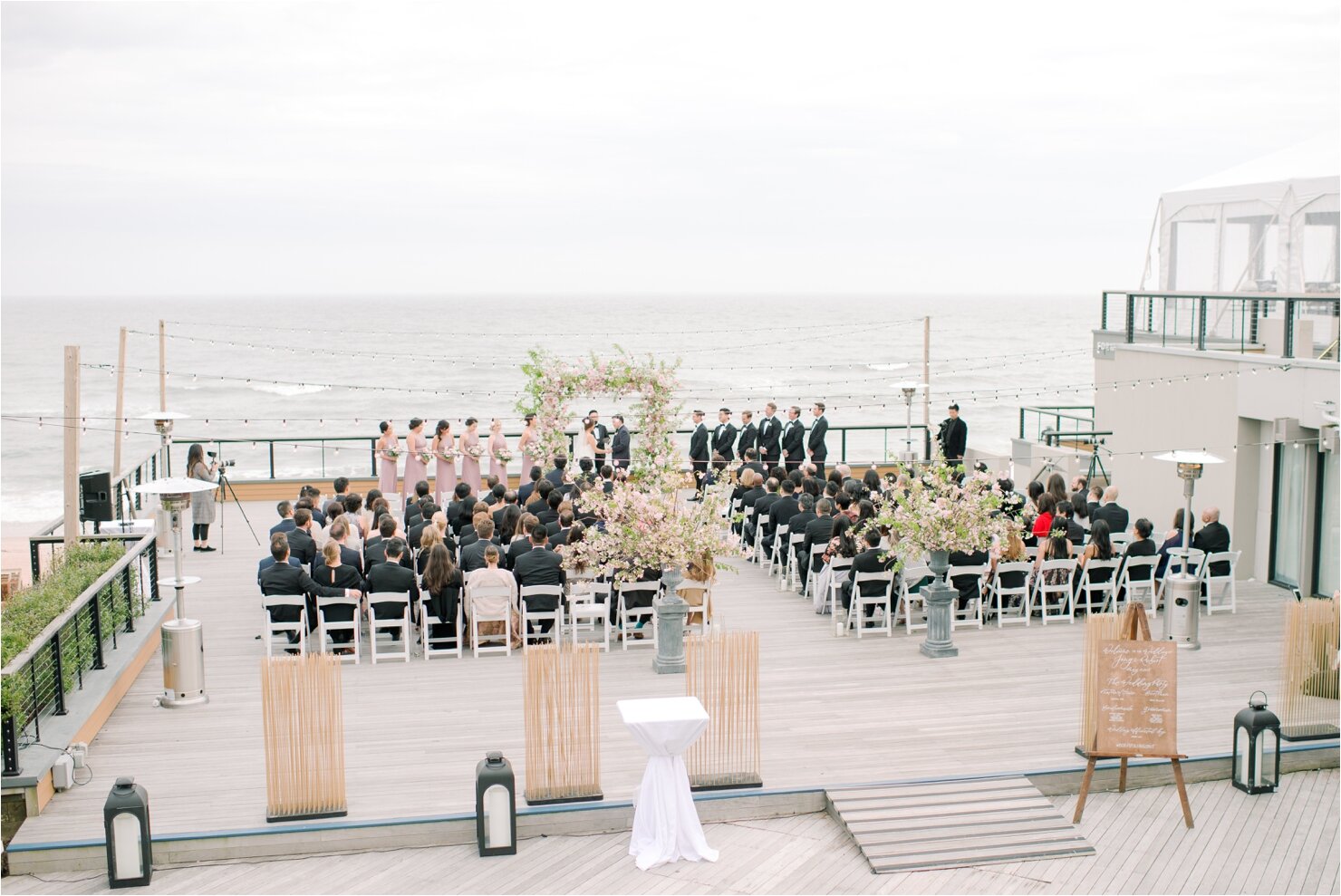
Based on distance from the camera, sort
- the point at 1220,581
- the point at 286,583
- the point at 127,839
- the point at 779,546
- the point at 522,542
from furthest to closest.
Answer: the point at 779,546
the point at 1220,581
the point at 522,542
the point at 286,583
the point at 127,839

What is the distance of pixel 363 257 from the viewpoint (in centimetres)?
12062

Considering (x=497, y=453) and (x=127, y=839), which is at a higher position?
(x=497, y=453)

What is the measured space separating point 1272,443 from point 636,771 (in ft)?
31.2

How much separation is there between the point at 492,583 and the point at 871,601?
12.4 feet

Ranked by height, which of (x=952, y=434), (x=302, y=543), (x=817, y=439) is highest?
(x=952, y=434)

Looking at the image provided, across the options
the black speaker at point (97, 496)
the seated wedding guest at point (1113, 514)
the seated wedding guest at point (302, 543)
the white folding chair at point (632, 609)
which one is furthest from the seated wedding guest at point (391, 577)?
the seated wedding guest at point (1113, 514)

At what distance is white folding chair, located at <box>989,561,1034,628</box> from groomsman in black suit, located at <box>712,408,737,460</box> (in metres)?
8.10

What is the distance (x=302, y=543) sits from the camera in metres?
13.7

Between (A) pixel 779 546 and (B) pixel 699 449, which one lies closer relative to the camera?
(A) pixel 779 546

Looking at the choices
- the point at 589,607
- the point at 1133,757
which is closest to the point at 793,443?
the point at 589,607

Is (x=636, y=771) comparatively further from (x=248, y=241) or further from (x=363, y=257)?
(x=363, y=257)

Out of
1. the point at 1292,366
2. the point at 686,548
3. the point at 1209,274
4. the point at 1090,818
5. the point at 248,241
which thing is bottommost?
the point at 1090,818

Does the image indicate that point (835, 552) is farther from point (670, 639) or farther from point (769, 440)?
point (769, 440)

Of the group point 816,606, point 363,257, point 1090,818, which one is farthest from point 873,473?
point 363,257
